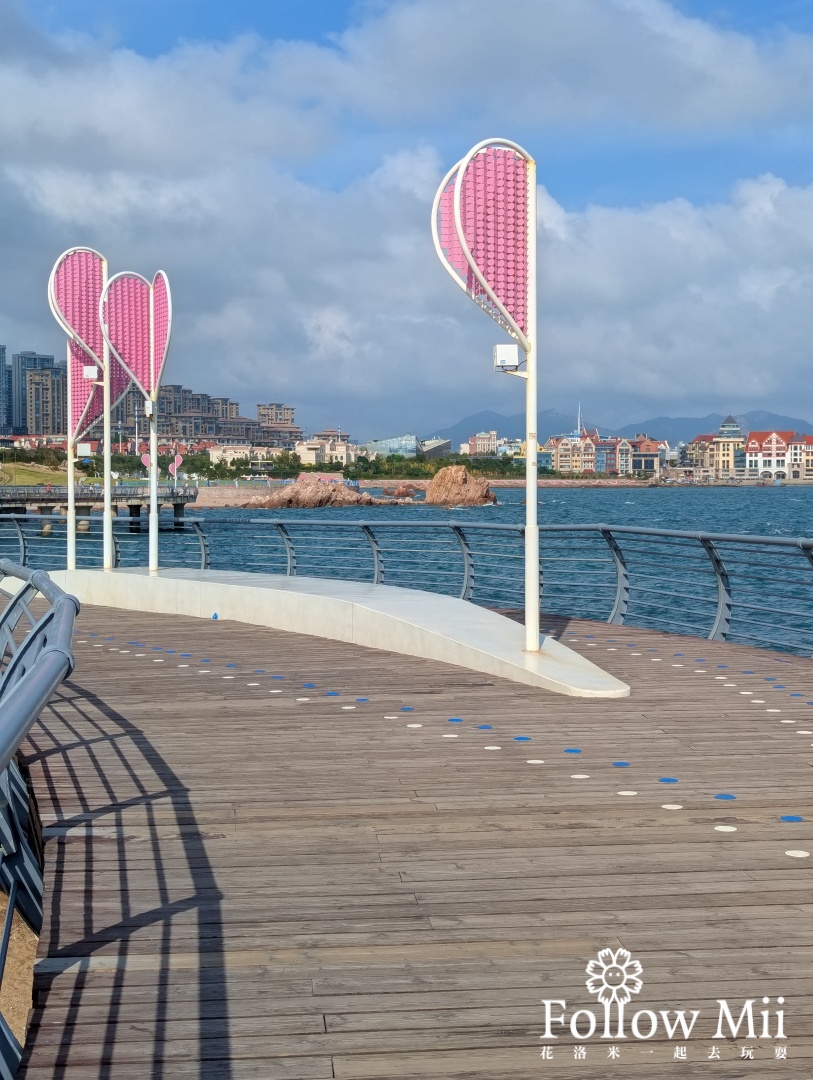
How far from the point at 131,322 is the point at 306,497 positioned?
11340 centimetres

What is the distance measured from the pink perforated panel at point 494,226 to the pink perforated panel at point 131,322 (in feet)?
23.3

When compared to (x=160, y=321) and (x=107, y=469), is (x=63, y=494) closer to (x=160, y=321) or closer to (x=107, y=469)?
(x=107, y=469)

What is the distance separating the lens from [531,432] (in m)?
8.69

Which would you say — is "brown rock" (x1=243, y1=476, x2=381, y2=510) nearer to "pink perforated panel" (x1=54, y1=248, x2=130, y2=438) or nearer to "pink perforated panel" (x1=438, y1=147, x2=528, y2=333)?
"pink perforated panel" (x1=54, y1=248, x2=130, y2=438)

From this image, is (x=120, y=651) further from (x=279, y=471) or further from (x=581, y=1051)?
(x=279, y=471)

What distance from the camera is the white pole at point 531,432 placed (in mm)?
8633

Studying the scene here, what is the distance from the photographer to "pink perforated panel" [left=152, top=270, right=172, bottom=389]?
14523 mm

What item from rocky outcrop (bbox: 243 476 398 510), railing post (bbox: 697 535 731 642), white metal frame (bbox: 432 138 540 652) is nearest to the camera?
white metal frame (bbox: 432 138 540 652)

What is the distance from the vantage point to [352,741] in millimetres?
6773

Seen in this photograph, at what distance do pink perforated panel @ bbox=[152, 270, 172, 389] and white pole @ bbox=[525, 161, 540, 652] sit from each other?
669 centimetres

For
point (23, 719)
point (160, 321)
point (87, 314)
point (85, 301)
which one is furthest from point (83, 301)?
point (23, 719)

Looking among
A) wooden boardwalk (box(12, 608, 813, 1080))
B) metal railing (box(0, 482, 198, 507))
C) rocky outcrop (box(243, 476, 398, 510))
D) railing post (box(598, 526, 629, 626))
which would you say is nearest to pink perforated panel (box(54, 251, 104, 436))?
railing post (box(598, 526, 629, 626))

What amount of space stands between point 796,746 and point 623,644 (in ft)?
14.3

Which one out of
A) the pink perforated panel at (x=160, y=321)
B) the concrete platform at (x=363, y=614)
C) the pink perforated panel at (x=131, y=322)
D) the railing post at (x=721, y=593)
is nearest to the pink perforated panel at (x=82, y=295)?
the pink perforated panel at (x=131, y=322)
